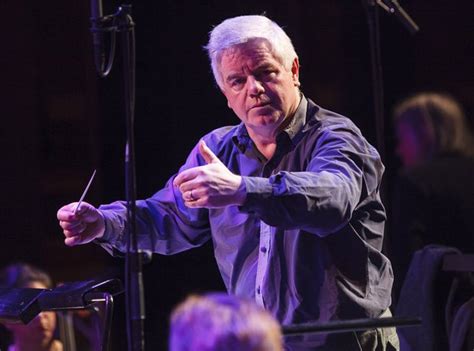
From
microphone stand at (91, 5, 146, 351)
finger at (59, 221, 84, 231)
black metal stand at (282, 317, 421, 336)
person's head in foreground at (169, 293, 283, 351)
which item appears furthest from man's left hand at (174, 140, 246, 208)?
person's head in foreground at (169, 293, 283, 351)

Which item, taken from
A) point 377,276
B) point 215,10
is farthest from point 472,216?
point 377,276

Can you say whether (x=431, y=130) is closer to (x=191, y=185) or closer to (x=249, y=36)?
(x=249, y=36)

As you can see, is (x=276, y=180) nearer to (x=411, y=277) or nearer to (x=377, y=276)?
(x=377, y=276)

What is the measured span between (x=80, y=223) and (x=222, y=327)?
1.39m

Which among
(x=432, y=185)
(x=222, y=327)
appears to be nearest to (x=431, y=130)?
(x=432, y=185)

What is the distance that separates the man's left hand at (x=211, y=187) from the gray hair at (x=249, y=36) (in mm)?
652

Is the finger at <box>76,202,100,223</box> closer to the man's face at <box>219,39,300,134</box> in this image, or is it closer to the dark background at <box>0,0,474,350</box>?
the man's face at <box>219,39,300,134</box>

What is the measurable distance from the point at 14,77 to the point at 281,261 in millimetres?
3628

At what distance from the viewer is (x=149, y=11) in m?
5.26

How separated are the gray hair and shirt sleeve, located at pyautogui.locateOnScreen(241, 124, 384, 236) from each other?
1.35 feet

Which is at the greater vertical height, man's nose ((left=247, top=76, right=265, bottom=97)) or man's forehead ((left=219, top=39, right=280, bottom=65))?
man's forehead ((left=219, top=39, right=280, bottom=65))

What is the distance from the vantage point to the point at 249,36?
3.06m

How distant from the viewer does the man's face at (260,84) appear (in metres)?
3.05

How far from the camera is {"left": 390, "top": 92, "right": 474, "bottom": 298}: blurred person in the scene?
15.9ft
